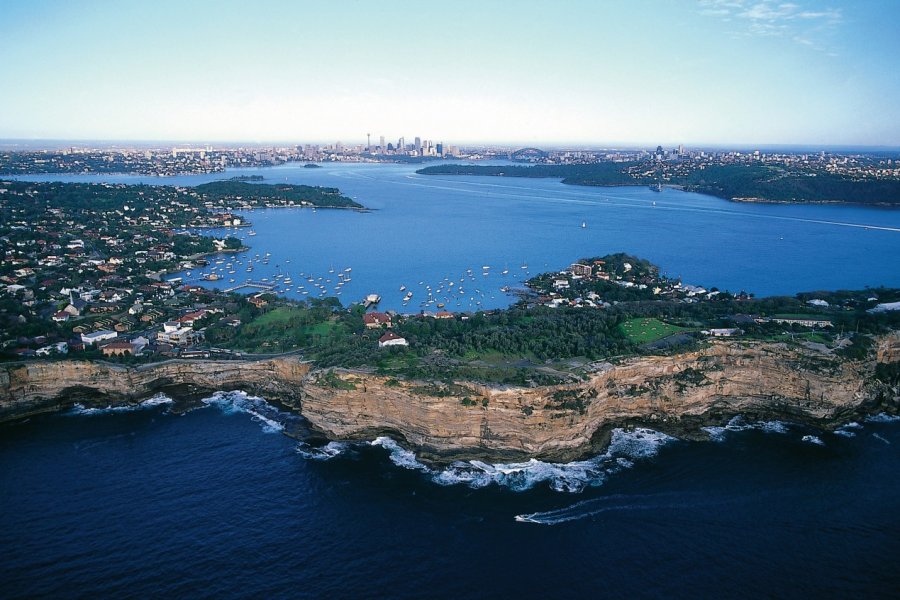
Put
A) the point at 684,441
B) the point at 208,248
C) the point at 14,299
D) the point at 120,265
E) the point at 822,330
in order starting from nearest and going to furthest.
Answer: the point at 684,441 → the point at 822,330 → the point at 14,299 → the point at 120,265 → the point at 208,248

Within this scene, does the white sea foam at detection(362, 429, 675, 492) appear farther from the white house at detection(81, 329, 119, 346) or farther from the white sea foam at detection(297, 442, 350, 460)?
the white house at detection(81, 329, 119, 346)

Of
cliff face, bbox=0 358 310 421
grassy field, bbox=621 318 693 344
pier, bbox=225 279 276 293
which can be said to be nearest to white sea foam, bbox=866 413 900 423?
grassy field, bbox=621 318 693 344

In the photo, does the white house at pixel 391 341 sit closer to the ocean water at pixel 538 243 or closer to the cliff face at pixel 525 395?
the cliff face at pixel 525 395

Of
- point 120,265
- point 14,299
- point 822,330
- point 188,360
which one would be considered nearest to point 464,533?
point 188,360

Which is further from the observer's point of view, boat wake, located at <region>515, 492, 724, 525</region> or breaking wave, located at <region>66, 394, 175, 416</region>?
breaking wave, located at <region>66, 394, 175, 416</region>

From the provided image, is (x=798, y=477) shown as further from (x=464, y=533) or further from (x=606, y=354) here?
(x=464, y=533)
